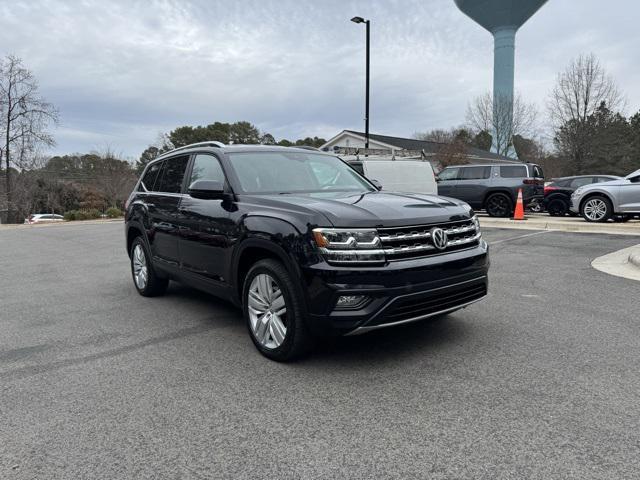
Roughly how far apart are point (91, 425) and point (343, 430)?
1.53m

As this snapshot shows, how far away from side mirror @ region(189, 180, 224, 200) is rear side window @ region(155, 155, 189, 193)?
42.6 inches

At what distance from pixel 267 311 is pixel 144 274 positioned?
3066mm

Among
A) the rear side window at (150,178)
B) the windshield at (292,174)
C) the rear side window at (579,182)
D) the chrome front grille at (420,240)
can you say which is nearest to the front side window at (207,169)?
the windshield at (292,174)

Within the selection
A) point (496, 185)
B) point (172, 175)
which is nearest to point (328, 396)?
point (172, 175)

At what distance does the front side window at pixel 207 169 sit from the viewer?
4906mm

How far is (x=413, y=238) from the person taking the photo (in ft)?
12.1

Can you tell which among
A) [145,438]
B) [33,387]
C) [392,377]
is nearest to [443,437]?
[392,377]

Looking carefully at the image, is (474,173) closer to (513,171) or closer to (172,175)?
(513,171)

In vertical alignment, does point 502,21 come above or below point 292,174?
above

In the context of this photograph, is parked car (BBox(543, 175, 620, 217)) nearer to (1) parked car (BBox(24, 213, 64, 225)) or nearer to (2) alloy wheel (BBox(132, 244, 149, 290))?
(2) alloy wheel (BBox(132, 244, 149, 290))

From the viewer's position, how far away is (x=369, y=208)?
12.5 ft

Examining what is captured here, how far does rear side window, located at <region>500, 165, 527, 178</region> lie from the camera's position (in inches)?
630

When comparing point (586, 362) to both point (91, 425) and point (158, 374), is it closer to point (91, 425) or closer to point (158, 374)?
point (158, 374)

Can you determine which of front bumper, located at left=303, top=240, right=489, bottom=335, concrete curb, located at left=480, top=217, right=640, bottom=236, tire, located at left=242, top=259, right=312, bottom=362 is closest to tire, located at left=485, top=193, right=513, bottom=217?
concrete curb, located at left=480, top=217, right=640, bottom=236
